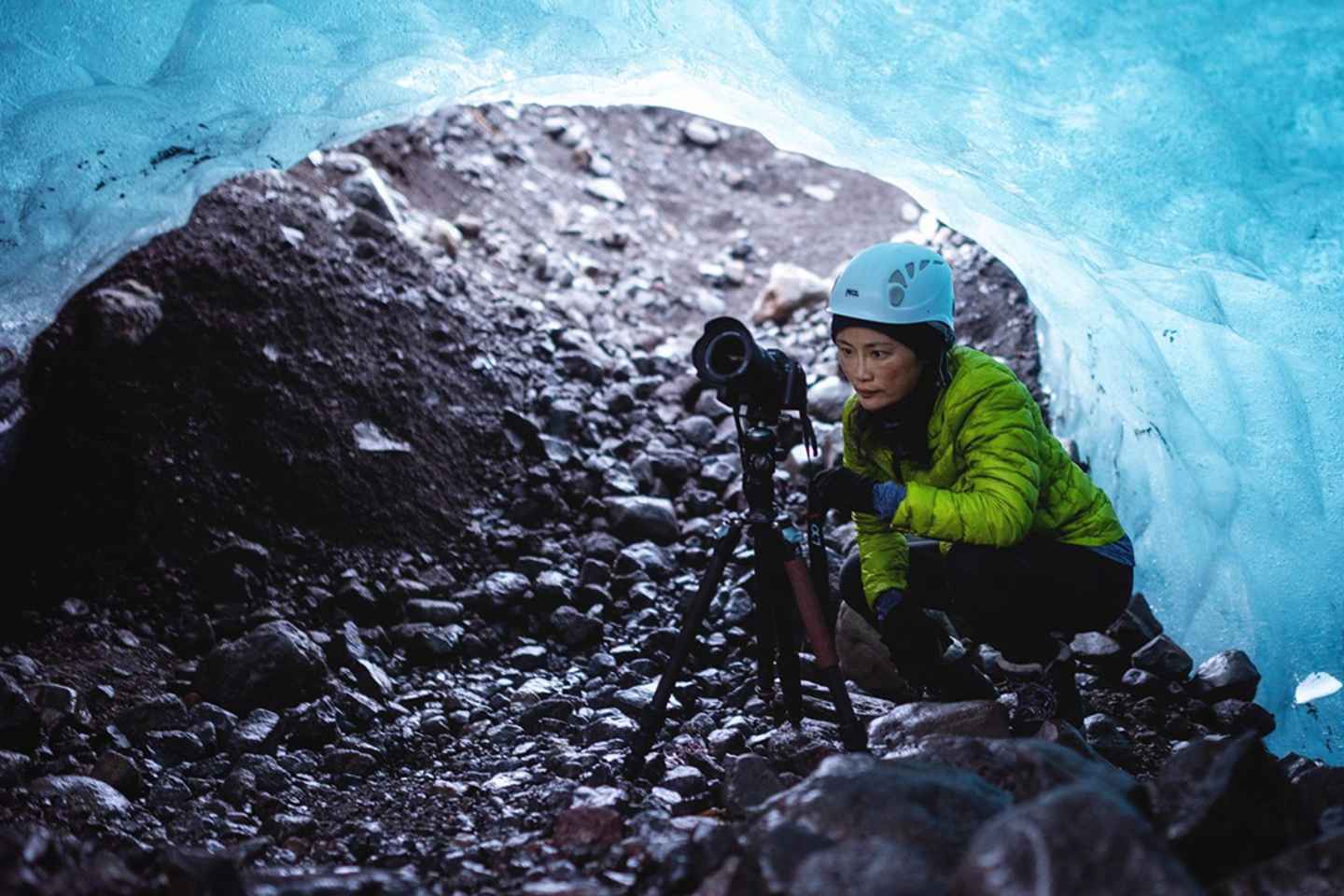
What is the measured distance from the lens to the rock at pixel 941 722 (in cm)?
248

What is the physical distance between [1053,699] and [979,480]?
78 cm

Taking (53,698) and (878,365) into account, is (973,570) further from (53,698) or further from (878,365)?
(53,698)

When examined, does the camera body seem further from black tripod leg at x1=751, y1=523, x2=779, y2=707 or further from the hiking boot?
the hiking boot

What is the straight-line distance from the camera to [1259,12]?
8.32 feet

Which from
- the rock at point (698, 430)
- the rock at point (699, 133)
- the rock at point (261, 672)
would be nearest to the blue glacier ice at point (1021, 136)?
the rock at point (261, 672)

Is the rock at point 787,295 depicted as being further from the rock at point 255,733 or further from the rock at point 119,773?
the rock at point 119,773

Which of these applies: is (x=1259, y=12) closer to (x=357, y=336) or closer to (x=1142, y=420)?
(x=1142, y=420)

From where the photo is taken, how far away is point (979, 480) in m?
2.41

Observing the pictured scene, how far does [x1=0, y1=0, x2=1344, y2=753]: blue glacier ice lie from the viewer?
2.69m

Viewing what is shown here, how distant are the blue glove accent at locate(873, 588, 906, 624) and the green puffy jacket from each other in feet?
0.06

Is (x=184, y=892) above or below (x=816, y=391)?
below

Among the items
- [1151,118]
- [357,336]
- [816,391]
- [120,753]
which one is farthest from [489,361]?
[1151,118]

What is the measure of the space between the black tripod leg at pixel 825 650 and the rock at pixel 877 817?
53 cm

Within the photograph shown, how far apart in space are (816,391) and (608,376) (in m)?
1.02
